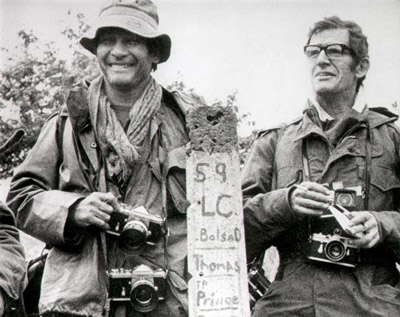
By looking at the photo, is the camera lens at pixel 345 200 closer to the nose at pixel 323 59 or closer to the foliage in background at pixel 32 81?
the nose at pixel 323 59

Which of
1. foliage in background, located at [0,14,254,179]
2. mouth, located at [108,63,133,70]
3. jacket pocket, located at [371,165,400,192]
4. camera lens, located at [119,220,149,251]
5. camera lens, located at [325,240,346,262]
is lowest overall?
camera lens, located at [325,240,346,262]

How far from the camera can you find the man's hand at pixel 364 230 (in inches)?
136

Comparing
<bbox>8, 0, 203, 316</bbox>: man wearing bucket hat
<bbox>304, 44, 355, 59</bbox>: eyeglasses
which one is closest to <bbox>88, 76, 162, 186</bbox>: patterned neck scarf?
<bbox>8, 0, 203, 316</bbox>: man wearing bucket hat

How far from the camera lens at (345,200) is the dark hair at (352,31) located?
Result: 32.4 inches

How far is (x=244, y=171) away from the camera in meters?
3.98

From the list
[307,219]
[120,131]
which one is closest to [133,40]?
[120,131]

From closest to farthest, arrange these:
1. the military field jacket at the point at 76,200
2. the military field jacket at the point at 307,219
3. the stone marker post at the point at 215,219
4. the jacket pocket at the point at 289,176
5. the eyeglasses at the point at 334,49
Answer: the stone marker post at the point at 215,219, the military field jacket at the point at 76,200, the military field jacket at the point at 307,219, the jacket pocket at the point at 289,176, the eyeglasses at the point at 334,49

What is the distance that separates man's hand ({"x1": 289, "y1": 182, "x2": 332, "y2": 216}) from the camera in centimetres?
353

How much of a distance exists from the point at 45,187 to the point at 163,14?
154cm

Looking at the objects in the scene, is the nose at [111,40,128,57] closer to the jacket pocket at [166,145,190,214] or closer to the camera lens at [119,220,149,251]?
the jacket pocket at [166,145,190,214]

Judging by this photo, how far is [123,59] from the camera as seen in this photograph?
3.86 meters

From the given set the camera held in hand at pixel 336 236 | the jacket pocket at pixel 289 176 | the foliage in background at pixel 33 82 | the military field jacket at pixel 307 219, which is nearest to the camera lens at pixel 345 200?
the camera held in hand at pixel 336 236

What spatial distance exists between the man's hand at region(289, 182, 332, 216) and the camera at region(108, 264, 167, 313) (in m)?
0.67

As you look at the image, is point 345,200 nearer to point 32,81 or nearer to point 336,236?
point 336,236
